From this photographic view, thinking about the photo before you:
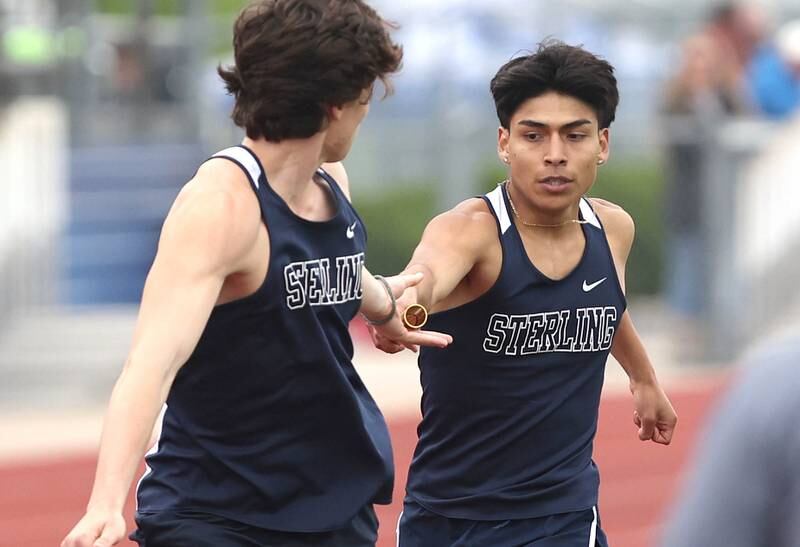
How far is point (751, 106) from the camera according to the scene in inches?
510

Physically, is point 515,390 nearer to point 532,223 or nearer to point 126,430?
point 532,223

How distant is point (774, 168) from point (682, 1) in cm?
458

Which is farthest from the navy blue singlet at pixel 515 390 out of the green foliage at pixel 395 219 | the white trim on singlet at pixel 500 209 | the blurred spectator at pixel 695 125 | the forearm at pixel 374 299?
the green foliage at pixel 395 219

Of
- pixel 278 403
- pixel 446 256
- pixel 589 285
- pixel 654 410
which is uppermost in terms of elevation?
pixel 446 256

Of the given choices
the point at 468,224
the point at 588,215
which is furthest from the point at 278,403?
the point at 588,215

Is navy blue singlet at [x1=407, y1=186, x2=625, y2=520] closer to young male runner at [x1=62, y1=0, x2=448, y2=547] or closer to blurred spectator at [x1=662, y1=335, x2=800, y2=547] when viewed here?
young male runner at [x1=62, y1=0, x2=448, y2=547]

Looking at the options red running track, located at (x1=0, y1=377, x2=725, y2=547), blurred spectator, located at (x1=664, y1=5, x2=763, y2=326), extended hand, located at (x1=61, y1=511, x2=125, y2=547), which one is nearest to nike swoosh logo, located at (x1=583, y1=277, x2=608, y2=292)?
extended hand, located at (x1=61, y1=511, x2=125, y2=547)

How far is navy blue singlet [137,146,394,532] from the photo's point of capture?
3.46 m

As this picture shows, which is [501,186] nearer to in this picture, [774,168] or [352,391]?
[352,391]

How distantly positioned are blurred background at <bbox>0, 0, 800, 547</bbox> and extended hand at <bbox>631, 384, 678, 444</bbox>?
18.1ft

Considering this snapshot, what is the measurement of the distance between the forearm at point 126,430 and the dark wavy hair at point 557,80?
1.36 m

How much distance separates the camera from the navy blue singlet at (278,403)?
3.46 meters

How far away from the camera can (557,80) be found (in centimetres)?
420

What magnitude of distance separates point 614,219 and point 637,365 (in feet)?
1.20
